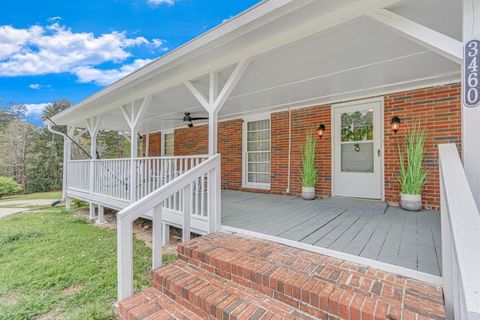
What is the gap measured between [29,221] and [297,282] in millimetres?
7452

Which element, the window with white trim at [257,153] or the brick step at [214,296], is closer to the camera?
the brick step at [214,296]

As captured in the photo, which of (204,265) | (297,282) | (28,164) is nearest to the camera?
(297,282)

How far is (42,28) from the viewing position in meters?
14.6

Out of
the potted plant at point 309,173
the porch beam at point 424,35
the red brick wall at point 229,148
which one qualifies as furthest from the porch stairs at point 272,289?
the red brick wall at point 229,148

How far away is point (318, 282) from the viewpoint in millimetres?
1732

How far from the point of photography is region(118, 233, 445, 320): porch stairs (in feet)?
4.90

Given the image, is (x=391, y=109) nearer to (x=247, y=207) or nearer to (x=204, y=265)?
(x=247, y=207)

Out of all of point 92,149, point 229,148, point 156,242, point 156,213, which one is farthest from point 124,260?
point 229,148

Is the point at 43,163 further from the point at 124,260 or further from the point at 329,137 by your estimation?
the point at 329,137

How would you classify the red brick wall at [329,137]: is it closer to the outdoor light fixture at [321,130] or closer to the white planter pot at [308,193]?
the outdoor light fixture at [321,130]

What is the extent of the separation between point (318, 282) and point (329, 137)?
159 inches

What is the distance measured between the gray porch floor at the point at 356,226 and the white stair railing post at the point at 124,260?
130 cm

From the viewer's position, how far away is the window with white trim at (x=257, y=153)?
648 cm

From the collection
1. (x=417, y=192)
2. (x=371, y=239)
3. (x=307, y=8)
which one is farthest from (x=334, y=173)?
(x=307, y=8)
